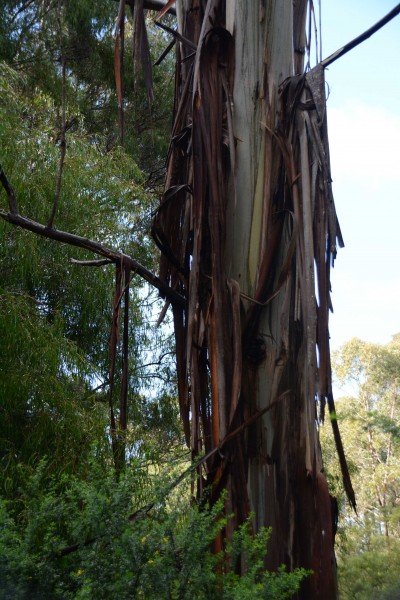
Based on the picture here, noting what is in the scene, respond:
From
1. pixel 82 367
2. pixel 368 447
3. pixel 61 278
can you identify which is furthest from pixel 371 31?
pixel 368 447

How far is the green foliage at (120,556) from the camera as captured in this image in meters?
1.31

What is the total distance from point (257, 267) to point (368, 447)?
33.2 ft

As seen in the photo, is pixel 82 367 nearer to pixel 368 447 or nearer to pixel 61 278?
pixel 61 278

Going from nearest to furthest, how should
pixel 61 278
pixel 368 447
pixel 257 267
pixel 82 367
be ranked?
pixel 257 267
pixel 82 367
pixel 61 278
pixel 368 447

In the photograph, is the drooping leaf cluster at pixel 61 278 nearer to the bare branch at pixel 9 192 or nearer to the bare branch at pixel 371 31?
the bare branch at pixel 9 192

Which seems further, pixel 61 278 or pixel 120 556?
pixel 61 278

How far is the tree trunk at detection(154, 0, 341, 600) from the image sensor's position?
1833mm

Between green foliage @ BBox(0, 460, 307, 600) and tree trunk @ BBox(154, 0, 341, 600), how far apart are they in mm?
303

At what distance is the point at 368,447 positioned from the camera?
11578 millimetres

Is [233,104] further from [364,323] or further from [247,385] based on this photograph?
[364,323]

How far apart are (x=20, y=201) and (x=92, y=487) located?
450cm

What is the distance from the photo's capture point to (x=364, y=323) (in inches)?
613

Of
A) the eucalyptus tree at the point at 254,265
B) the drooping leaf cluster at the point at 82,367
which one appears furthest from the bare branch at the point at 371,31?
the drooping leaf cluster at the point at 82,367

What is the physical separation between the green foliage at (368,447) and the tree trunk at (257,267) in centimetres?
398
